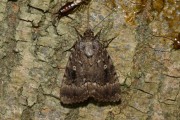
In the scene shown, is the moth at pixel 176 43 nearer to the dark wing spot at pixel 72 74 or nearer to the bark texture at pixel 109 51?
the bark texture at pixel 109 51

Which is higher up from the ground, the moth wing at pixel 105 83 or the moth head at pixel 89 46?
the moth head at pixel 89 46

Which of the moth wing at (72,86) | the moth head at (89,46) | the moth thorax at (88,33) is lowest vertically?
the moth wing at (72,86)

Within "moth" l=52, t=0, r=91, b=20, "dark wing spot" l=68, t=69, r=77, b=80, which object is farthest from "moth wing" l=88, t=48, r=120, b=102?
"moth" l=52, t=0, r=91, b=20

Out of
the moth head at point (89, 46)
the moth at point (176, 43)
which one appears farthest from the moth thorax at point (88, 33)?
the moth at point (176, 43)

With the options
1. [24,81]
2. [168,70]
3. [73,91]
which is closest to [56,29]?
[24,81]

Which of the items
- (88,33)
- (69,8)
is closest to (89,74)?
(88,33)

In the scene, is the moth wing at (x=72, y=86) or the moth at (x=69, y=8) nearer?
the moth at (x=69, y=8)

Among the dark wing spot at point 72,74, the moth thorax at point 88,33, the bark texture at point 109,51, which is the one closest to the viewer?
the bark texture at point 109,51

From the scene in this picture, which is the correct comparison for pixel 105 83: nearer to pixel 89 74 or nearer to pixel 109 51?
pixel 89 74

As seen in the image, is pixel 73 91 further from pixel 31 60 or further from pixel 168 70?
pixel 168 70
